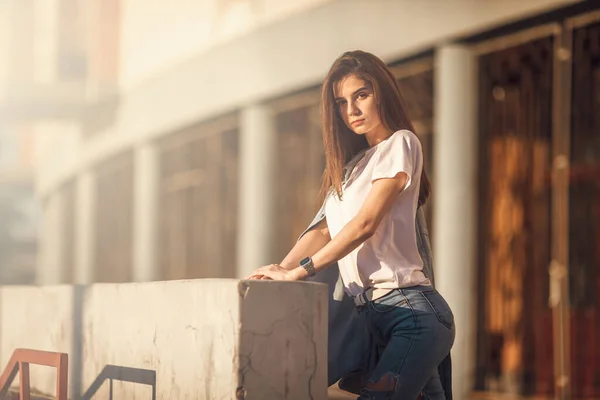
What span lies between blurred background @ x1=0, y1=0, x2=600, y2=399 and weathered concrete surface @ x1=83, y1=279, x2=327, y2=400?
5.88m

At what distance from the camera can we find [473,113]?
1059 centimetres

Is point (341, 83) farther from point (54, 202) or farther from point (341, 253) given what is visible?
point (54, 202)

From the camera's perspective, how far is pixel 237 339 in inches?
151

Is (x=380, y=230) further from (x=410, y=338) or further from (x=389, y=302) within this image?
(x=410, y=338)

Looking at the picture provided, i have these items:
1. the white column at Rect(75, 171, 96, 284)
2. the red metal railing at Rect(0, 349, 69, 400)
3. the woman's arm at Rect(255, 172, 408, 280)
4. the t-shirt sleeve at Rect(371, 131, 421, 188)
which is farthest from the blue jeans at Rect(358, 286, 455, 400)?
the white column at Rect(75, 171, 96, 284)

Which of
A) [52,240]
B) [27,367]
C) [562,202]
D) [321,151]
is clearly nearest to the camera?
[27,367]

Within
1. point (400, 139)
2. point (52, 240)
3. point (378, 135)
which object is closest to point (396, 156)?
point (400, 139)

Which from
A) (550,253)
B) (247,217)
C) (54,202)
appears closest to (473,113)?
(550,253)

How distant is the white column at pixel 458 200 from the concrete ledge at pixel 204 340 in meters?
5.60

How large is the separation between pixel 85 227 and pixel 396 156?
19005 millimetres

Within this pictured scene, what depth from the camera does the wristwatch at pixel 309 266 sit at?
383 cm

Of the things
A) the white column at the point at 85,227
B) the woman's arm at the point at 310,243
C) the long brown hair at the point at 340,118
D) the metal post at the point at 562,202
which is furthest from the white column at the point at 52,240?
the long brown hair at the point at 340,118

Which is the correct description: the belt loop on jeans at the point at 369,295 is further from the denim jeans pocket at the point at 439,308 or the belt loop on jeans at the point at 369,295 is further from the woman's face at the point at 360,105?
the woman's face at the point at 360,105

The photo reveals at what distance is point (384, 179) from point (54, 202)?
24.9 metres
